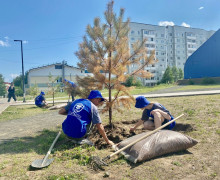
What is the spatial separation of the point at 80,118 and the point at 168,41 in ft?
203

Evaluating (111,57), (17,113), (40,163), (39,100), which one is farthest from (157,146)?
(39,100)

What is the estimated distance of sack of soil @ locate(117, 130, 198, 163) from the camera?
2.60 m

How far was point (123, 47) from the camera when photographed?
381 cm

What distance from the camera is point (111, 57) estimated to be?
390 cm

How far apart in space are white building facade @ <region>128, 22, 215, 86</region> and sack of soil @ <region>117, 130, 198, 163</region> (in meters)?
50.8

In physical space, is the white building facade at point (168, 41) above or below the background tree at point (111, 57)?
above

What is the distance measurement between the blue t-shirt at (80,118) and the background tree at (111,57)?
1117 mm

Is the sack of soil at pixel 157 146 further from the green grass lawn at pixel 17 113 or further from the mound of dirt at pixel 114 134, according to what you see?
the green grass lawn at pixel 17 113

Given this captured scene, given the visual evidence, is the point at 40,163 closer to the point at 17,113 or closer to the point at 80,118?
the point at 80,118

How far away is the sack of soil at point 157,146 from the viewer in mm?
2602

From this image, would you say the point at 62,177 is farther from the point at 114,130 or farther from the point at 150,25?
the point at 150,25

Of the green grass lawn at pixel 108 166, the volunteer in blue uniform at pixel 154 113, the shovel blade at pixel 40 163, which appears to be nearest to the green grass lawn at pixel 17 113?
the green grass lawn at pixel 108 166

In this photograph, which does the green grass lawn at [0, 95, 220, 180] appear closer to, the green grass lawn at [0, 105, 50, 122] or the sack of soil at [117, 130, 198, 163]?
the sack of soil at [117, 130, 198, 163]

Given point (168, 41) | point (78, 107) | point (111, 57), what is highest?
point (168, 41)
